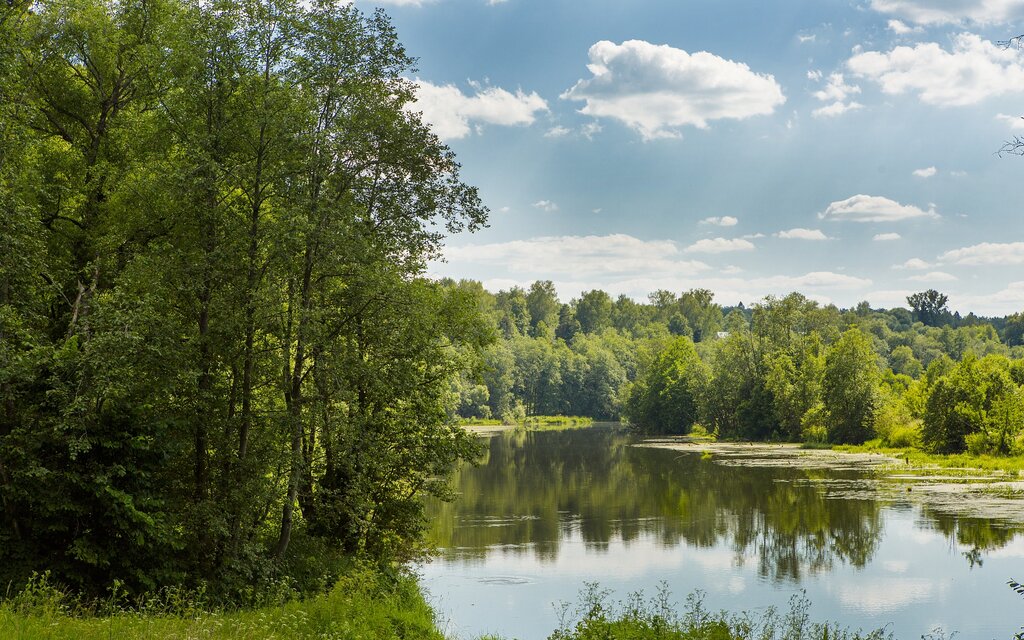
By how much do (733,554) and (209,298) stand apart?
17.9 m

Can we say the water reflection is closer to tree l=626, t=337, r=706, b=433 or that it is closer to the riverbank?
the riverbank

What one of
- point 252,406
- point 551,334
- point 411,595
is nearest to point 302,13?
point 252,406

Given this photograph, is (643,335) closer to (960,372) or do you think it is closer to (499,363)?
(499,363)

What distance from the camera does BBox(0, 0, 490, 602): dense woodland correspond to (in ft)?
44.6

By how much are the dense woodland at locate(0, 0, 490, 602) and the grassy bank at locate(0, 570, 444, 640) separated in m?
1.06

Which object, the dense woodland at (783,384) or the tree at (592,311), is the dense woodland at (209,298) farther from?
the tree at (592,311)

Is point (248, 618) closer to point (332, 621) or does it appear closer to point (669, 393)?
point (332, 621)

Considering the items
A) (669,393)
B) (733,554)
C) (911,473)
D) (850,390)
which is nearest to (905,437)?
(850,390)

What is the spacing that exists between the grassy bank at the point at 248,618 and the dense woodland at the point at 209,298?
1.06 meters

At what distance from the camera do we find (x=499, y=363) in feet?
392

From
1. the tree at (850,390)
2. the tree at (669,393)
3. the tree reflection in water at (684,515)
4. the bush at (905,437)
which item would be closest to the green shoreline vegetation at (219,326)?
the tree reflection in water at (684,515)

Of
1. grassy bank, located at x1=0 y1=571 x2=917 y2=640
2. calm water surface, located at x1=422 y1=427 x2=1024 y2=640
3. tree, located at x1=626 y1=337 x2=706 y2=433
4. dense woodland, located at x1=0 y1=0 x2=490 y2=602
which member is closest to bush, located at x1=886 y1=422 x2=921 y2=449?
calm water surface, located at x1=422 y1=427 x2=1024 y2=640

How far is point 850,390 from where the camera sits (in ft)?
214

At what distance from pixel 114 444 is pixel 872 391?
2399 inches
